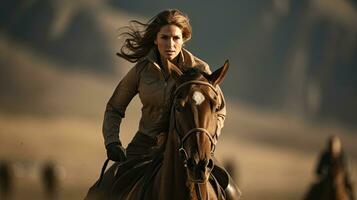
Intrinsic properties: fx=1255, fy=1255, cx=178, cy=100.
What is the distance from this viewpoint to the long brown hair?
31.1 feet

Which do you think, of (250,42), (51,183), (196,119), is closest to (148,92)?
(196,119)

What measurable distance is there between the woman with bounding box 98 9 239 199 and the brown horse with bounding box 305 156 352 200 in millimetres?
8305

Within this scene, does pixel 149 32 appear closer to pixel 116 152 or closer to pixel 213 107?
pixel 116 152

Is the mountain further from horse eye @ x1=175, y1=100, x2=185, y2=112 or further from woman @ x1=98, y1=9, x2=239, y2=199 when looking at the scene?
horse eye @ x1=175, y1=100, x2=185, y2=112

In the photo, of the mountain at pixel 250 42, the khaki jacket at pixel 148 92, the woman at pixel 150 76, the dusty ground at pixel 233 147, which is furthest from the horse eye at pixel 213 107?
the mountain at pixel 250 42

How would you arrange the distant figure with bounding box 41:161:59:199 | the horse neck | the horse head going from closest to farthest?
the horse head < the horse neck < the distant figure with bounding box 41:161:59:199

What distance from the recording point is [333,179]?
→ 17.9 m

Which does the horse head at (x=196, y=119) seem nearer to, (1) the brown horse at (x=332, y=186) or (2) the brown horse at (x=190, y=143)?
(2) the brown horse at (x=190, y=143)

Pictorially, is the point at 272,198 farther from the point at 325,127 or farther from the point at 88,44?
the point at 88,44

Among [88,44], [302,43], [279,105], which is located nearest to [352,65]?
[302,43]

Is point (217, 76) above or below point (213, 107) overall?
above

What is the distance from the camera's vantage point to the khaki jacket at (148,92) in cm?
919

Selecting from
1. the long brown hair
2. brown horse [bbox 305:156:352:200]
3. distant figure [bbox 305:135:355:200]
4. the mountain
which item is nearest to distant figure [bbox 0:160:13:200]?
distant figure [bbox 305:135:355:200]

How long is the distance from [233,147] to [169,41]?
57.9m
